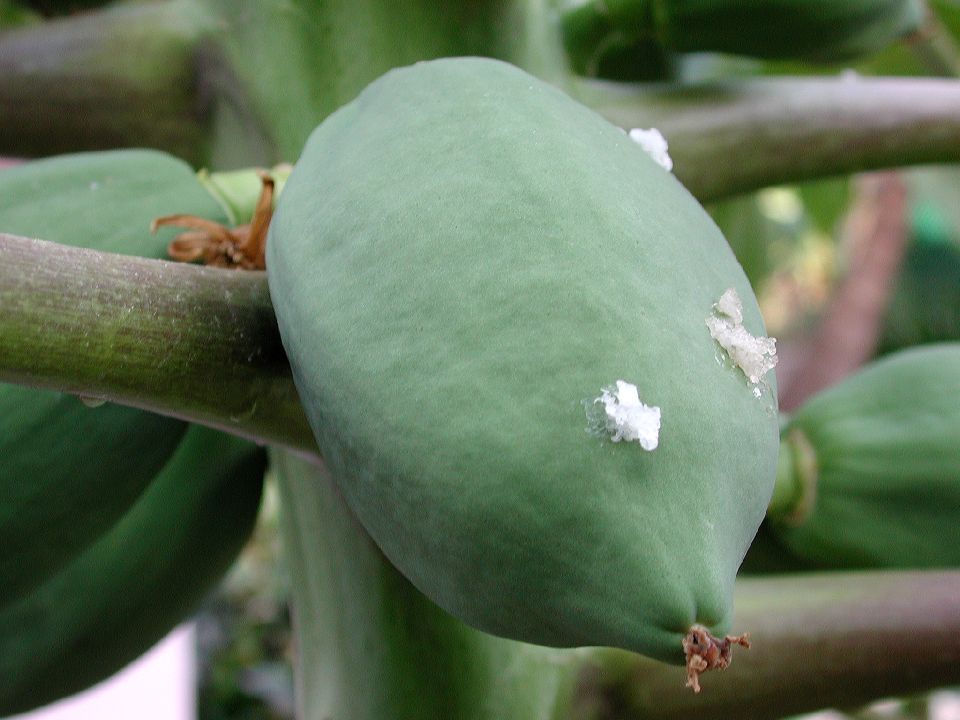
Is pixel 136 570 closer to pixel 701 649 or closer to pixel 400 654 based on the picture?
pixel 400 654

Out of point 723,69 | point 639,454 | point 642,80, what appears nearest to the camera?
point 639,454

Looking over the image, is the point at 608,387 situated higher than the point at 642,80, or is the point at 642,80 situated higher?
the point at 608,387

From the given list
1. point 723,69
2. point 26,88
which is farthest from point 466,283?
point 723,69

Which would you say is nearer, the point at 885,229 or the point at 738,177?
the point at 738,177

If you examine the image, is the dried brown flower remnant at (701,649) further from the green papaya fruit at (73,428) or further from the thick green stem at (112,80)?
the thick green stem at (112,80)

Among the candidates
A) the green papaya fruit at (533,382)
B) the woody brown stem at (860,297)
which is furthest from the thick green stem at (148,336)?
the woody brown stem at (860,297)

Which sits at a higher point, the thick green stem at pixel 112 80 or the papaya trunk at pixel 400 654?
the thick green stem at pixel 112 80

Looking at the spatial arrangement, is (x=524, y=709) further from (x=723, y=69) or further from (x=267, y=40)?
(x=723, y=69)
